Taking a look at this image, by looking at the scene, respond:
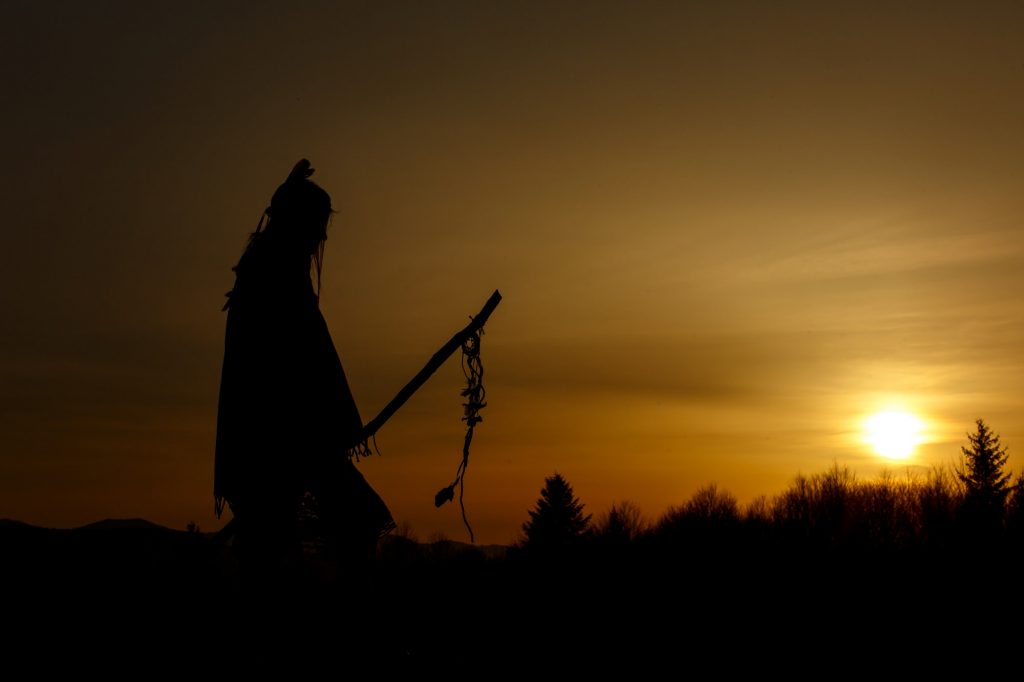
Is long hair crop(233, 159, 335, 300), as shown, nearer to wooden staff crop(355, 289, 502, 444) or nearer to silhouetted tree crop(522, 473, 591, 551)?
wooden staff crop(355, 289, 502, 444)

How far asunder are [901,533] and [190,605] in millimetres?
9598

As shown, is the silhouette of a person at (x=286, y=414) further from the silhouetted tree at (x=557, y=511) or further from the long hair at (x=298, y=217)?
the silhouetted tree at (x=557, y=511)

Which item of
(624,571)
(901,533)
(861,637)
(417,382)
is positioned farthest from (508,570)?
(417,382)

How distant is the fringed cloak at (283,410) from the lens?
614 centimetres

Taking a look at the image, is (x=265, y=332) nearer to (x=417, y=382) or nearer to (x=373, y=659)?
(x=417, y=382)

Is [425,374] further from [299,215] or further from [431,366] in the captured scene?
[299,215]

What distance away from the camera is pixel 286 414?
6223 mm

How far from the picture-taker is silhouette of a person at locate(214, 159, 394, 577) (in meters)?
6.11

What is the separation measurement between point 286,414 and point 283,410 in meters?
0.03

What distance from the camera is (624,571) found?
37.0 ft

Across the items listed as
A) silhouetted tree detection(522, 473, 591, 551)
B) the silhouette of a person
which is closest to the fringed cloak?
the silhouette of a person

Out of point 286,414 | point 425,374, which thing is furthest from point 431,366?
point 286,414

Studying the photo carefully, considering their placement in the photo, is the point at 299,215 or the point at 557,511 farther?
the point at 557,511

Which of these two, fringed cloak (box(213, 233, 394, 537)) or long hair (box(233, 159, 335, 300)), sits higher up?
long hair (box(233, 159, 335, 300))
